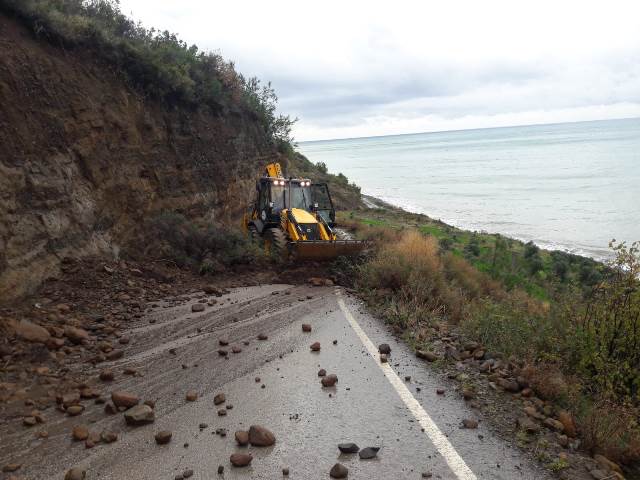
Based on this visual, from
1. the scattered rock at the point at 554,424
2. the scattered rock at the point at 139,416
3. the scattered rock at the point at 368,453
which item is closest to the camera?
→ the scattered rock at the point at 368,453

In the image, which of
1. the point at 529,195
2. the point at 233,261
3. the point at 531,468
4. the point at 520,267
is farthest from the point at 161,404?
the point at 529,195

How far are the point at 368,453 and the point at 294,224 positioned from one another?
9.12 metres

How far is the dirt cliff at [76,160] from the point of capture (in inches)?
327

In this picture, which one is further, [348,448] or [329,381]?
[329,381]

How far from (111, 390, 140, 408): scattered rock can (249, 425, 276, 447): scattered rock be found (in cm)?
147

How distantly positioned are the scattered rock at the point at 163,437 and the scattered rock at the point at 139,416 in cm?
36

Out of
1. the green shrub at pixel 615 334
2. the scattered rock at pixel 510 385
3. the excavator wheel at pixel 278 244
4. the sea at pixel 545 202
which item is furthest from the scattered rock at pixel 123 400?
the sea at pixel 545 202

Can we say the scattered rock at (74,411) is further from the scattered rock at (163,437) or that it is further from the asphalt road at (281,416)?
the scattered rock at (163,437)

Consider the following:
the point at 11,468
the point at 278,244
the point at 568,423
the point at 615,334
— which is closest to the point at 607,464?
the point at 568,423

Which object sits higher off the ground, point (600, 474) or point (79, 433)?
point (79, 433)

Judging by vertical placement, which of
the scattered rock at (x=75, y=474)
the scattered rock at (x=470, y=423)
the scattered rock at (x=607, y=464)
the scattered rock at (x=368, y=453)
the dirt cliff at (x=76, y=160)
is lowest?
the scattered rock at (x=607, y=464)

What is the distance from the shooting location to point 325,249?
12070 mm

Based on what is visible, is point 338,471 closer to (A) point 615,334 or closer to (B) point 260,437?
(B) point 260,437

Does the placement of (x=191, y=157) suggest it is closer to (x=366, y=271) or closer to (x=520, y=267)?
(x=366, y=271)
